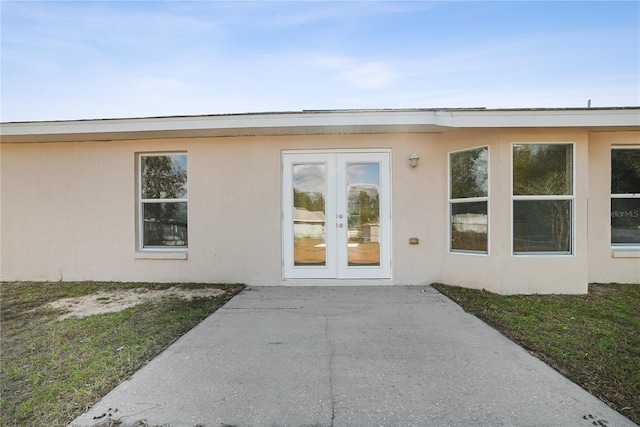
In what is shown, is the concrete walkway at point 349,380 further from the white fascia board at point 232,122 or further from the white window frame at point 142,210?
the white fascia board at point 232,122

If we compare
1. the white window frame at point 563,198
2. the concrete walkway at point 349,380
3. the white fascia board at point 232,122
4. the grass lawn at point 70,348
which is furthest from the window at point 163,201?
the white window frame at point 563,198

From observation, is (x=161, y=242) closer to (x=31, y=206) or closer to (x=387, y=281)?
(x=31, y=206)

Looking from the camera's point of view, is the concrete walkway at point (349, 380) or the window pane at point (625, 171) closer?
the concrete walkway at point (349, 380)

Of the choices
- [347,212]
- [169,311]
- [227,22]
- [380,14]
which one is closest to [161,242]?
[169,311]

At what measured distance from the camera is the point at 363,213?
17.8 ft

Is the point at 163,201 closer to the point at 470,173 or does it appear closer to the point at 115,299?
the point at 115,299

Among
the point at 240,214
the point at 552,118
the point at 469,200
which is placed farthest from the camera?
the point at 240,214

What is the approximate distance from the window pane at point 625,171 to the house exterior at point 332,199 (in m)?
0.03

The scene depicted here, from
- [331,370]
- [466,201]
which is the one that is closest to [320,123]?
[466,201]

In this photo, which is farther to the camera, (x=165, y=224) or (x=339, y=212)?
(x=165, y=224)

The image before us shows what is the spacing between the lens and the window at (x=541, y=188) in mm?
4867

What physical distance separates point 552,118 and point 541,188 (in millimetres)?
1121

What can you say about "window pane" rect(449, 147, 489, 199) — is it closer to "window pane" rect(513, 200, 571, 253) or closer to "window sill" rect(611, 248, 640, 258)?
"window pane" rect(513, 200, 571, 253)

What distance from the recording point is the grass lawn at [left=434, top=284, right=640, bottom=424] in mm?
2296
